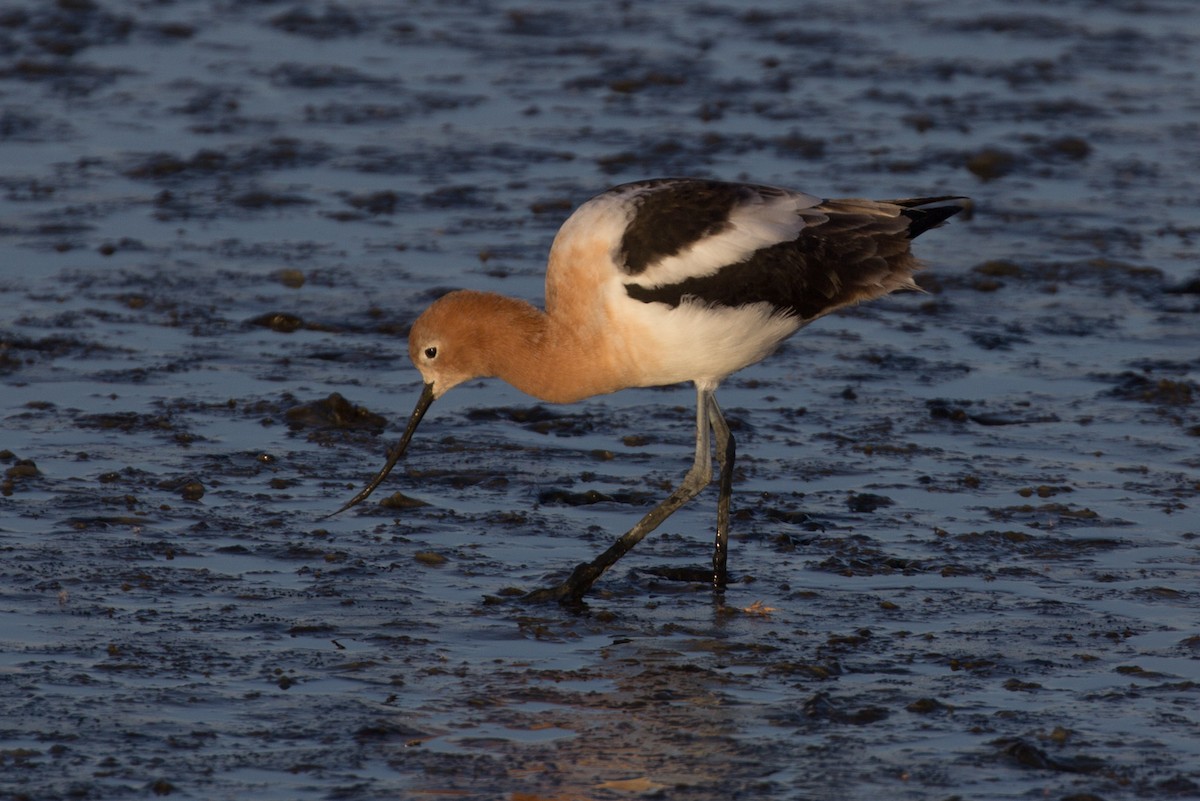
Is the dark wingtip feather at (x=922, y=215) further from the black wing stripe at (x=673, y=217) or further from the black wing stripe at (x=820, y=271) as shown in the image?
the black wing stripe at (x=673, y=217)

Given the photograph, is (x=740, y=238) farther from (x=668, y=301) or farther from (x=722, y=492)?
(x=722, y=492)

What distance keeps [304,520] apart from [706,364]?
172 cm

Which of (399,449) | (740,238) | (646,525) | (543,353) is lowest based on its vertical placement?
(646,525)

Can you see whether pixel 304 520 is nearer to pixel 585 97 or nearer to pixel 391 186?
pixel 391 186

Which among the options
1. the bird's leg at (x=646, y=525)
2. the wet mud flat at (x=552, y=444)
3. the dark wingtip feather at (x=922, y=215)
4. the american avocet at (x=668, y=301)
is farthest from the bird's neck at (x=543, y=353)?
the dark wingtip feather at (x=922, y=215)

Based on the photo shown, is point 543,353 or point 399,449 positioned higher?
point 543,353

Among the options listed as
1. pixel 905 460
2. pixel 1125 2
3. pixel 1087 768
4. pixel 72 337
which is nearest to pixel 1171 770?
pixel 1087 768

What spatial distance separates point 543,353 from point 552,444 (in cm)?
142

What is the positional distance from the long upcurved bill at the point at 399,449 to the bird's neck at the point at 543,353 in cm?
Answer: 32

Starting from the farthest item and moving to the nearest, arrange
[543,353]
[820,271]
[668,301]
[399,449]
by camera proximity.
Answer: [399,449]
[820,271]
[543,353]
[668,301]

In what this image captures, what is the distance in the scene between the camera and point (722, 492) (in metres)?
7.59

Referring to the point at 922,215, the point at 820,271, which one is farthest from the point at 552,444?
the point at 922,215

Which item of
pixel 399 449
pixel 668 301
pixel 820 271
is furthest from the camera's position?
pixel 399 449

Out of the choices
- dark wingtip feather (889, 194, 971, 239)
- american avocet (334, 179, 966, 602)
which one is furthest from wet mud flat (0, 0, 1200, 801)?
dark wingtip feather (889, 194, 971, 239)
